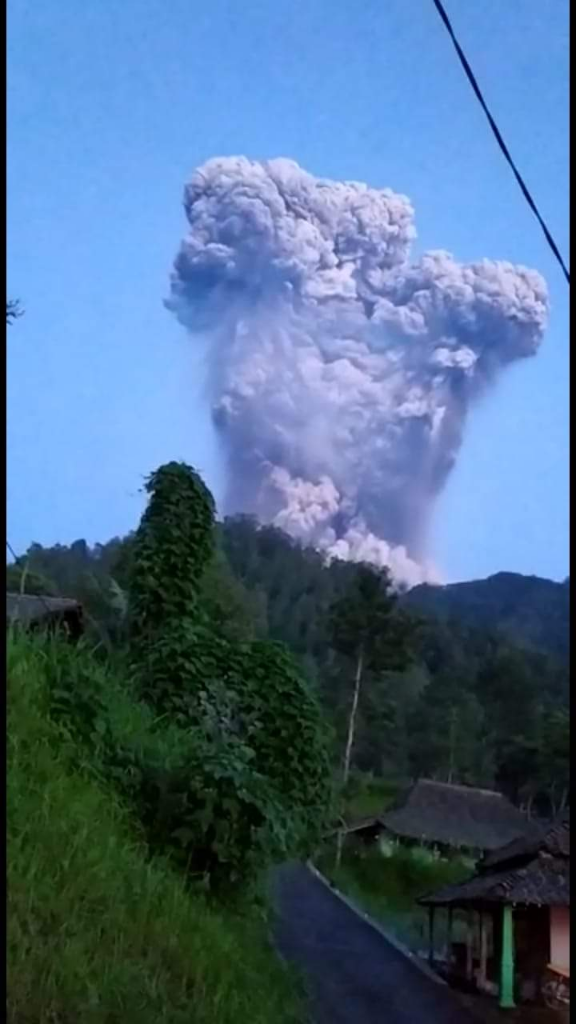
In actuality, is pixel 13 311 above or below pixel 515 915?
above

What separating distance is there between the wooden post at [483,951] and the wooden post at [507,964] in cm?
2

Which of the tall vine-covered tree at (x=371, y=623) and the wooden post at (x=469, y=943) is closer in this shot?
the wooden post at (x=469, y=943)

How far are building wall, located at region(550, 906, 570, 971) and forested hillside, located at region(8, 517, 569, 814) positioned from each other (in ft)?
0.37

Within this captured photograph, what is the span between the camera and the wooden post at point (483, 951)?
122 cm

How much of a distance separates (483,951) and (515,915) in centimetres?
7

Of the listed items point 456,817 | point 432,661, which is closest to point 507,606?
point 432,661

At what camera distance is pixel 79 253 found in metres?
1.34

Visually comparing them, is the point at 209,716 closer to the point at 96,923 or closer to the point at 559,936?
the point at 96,923

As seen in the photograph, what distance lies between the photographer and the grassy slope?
112cm

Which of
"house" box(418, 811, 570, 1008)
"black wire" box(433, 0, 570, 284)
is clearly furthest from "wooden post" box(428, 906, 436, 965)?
"black wire" box(433, 0, 570, 284)

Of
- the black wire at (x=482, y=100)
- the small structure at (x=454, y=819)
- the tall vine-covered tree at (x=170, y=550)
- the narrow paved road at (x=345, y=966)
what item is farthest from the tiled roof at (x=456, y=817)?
the black wire at (x=482, y=100)

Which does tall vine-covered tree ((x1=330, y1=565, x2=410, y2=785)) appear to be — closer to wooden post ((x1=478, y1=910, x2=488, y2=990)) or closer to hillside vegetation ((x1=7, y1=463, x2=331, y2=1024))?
hillside vegetation ((x1=7, y1=463, x2=331, y2=1024))

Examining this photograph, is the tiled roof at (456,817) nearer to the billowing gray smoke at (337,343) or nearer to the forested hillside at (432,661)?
the forested hillside at (432,661)

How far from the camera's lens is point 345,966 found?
1240mm
